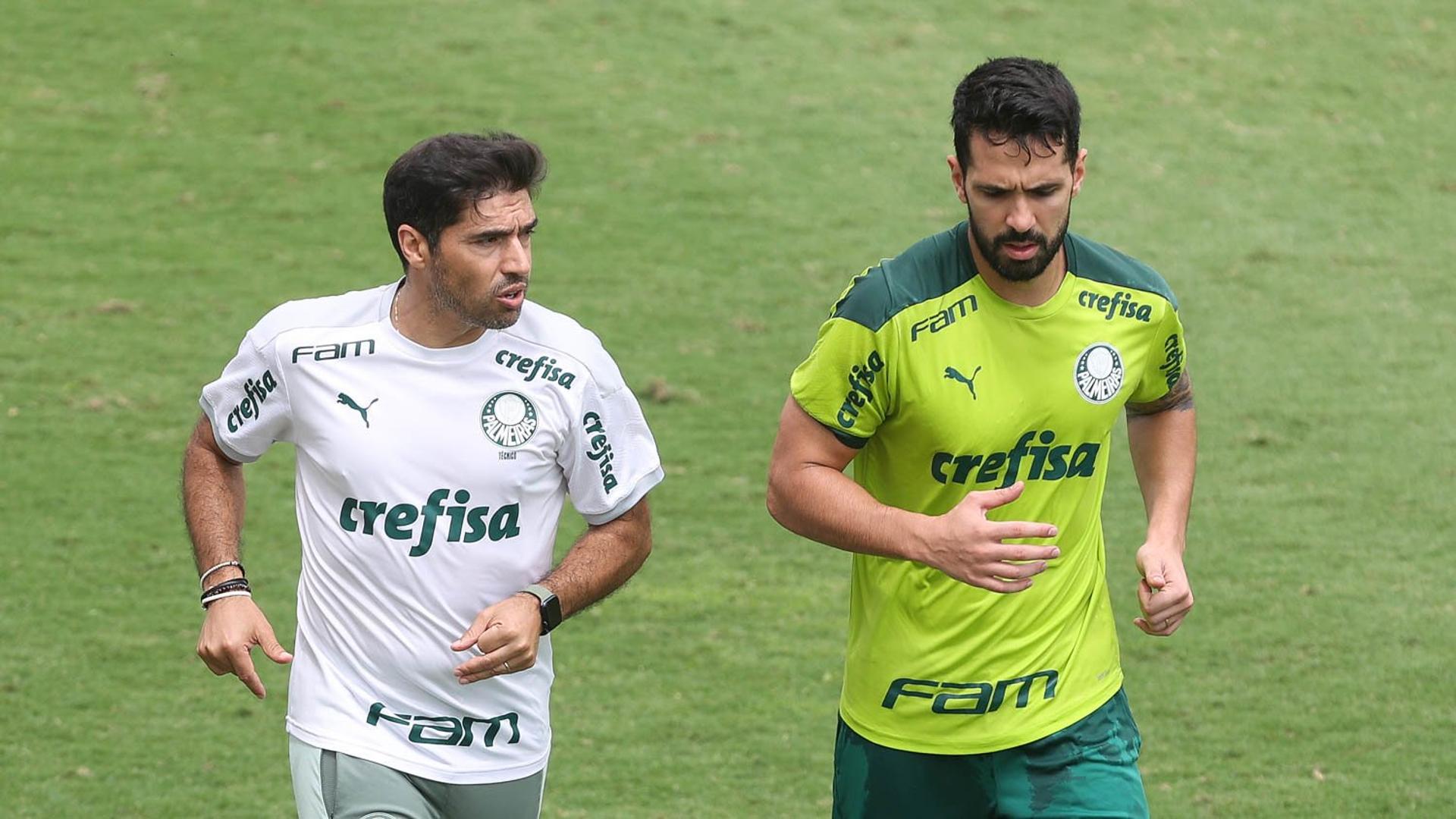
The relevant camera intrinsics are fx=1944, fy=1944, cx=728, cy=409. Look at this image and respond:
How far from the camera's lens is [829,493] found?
377cm

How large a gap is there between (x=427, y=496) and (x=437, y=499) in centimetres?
2

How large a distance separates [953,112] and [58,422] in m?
6.10

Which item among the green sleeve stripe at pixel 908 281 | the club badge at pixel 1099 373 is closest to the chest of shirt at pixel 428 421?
the green sleeve stripe at pixel 908 281

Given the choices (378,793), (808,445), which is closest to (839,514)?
(808,445)

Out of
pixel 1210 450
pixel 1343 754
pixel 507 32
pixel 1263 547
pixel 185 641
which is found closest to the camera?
pixel 1343 754

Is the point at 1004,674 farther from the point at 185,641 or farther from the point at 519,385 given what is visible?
the point at 185,641

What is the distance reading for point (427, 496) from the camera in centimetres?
379

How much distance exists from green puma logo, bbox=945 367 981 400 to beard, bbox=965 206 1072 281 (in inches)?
8.1

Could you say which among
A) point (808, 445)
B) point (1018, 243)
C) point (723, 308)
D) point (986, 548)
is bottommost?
point (723, 308)

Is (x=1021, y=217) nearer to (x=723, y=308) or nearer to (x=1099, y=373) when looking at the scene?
(x=1099, y=373)

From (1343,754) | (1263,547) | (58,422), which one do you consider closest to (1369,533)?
(1263,547)

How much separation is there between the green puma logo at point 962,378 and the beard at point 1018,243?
21cm

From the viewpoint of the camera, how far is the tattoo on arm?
14.0 feet

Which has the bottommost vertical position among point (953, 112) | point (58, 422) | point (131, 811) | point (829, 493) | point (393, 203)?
point (58, 422)
